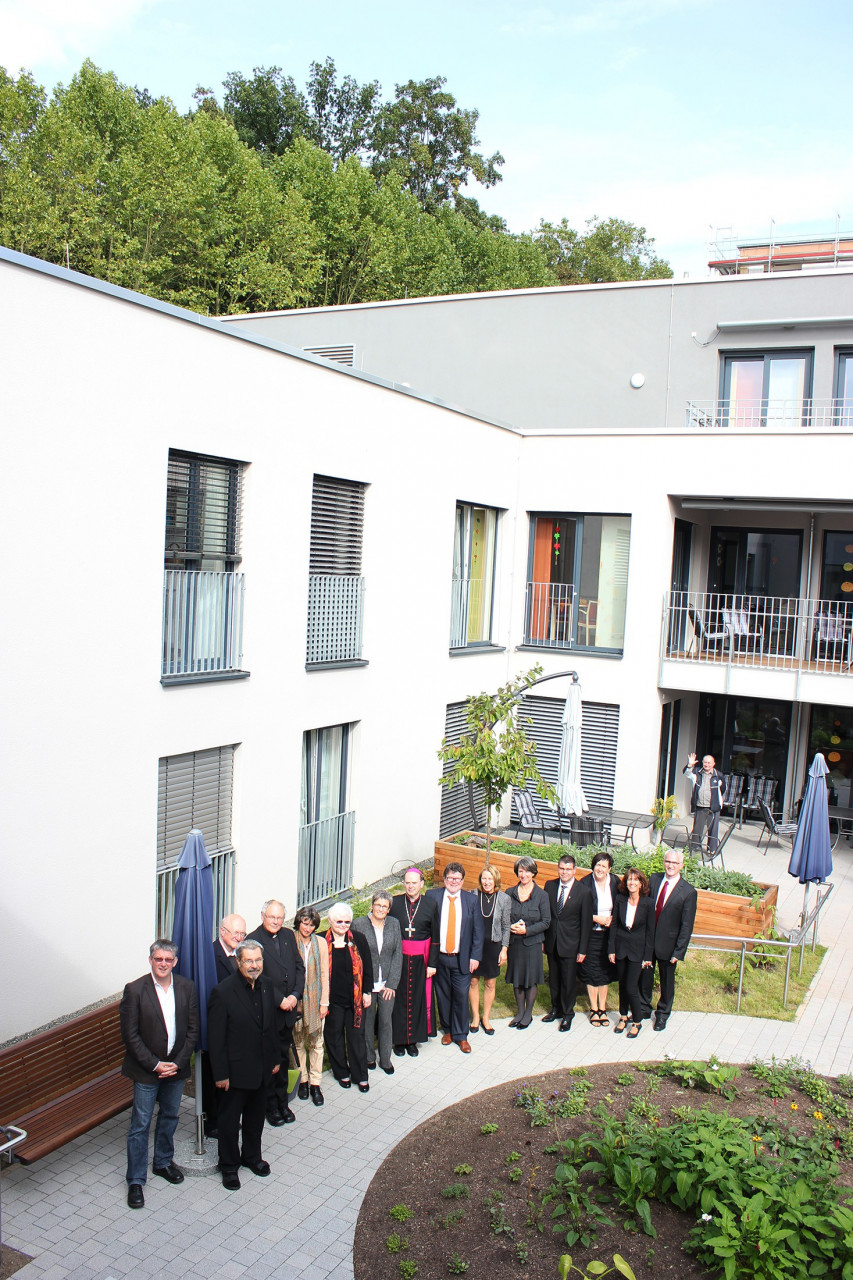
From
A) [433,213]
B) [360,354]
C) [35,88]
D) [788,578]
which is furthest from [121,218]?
[788,578]

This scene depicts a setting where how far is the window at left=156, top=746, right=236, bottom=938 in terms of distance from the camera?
10.4 meters

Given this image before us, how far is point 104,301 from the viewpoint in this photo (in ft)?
30.2

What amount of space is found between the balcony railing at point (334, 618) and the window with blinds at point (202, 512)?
1710 mm

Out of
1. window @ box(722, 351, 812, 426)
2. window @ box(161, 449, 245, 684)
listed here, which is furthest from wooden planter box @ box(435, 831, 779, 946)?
window @ box(722, 351, 812, 426)

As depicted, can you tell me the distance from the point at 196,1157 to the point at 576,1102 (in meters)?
2.93

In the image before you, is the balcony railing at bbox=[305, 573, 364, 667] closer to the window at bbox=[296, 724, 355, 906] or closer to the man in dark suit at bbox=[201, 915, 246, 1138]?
the window at bbox=[296, 724, 355, 906]

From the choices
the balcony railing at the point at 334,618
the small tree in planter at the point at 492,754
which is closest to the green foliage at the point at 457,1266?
the small tree in planter at the point at 492,754

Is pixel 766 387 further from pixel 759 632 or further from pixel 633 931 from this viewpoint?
pixel 633 931

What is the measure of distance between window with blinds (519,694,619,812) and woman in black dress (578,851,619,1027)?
24.5 feet

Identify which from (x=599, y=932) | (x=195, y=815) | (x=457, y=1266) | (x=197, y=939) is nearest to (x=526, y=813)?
(x=599, y=932)

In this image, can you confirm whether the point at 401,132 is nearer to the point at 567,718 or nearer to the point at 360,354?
the point at 360,354

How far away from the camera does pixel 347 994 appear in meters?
8.47

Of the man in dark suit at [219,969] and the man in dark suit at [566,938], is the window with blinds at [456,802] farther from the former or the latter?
the man in dark suit at [219,969]

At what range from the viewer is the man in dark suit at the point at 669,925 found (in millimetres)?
9930
